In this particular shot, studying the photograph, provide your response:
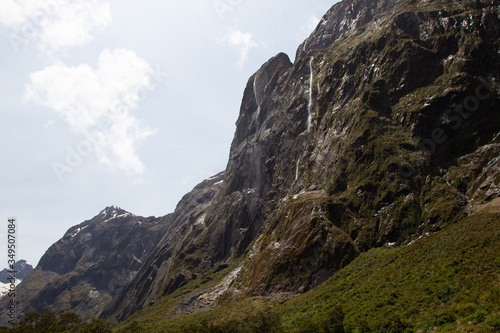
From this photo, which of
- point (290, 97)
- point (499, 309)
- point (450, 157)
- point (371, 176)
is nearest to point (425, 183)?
point (450, 157)

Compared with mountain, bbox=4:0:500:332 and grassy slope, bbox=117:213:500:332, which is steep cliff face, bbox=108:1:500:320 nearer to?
mountain, bbox=4:0:500:332

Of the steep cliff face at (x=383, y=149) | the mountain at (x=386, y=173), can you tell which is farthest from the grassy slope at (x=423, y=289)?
the steep cliff face at (x=383, y=149)

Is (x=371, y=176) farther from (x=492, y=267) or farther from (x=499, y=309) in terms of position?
(x=499, y=309)

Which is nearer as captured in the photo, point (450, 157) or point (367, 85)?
point (450, 157)

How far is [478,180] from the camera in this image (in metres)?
63.7

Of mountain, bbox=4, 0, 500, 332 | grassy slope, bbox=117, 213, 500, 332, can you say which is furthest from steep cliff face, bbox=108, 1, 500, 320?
grassy slope, bbox=117, 213, 500, 332

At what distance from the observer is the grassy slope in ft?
94.9

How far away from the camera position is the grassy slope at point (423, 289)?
94.9 feet

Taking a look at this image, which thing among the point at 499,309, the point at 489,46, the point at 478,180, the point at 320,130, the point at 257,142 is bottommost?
the point at 499,309

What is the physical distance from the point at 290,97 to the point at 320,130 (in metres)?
51.3

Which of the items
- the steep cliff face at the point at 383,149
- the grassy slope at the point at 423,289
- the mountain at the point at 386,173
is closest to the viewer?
the grassy slope at the point at 423,289

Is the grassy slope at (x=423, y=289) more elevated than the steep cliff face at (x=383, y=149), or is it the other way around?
the steep cliff face at (x=383, y=149)

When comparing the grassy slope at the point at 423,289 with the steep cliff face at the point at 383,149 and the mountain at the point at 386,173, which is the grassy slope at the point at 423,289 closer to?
the mountain at the point at 386,173

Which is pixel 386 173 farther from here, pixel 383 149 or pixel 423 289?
pixel 423 289
